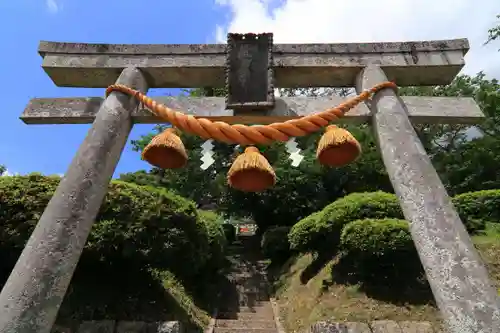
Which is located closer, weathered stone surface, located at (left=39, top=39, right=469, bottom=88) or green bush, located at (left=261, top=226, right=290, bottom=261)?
weathered stone surface, located at (left=39, top=39, right=469, bottom=88)

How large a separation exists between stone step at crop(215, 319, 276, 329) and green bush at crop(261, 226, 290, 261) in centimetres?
490

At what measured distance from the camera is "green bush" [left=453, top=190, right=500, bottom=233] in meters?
10.6


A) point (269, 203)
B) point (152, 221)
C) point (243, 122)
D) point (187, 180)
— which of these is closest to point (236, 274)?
point (269, 203)

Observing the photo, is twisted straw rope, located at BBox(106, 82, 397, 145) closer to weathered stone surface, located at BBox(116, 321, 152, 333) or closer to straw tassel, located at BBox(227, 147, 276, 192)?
straw tassel, located at BBox(227, 147, 276, 192)

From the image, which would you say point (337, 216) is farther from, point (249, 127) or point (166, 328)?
point (249, 127)

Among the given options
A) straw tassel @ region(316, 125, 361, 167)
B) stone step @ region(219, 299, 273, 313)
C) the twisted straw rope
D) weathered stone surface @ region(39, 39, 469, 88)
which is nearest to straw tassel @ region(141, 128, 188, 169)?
the twisted straw rope

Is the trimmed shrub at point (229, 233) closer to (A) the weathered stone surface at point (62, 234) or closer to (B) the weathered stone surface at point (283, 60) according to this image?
(B) the weathered stone surface at point (283, 60)

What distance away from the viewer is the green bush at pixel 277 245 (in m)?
13.9

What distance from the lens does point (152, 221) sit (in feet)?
22.3

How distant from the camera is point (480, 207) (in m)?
11.0

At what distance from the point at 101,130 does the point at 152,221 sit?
11.8 feet

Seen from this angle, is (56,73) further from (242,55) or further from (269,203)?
(269,203)

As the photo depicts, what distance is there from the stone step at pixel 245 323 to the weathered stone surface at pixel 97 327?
341cm

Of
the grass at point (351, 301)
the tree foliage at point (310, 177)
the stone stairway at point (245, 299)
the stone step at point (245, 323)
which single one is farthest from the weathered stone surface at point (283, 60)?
the tree foliage at point (310, 177)
